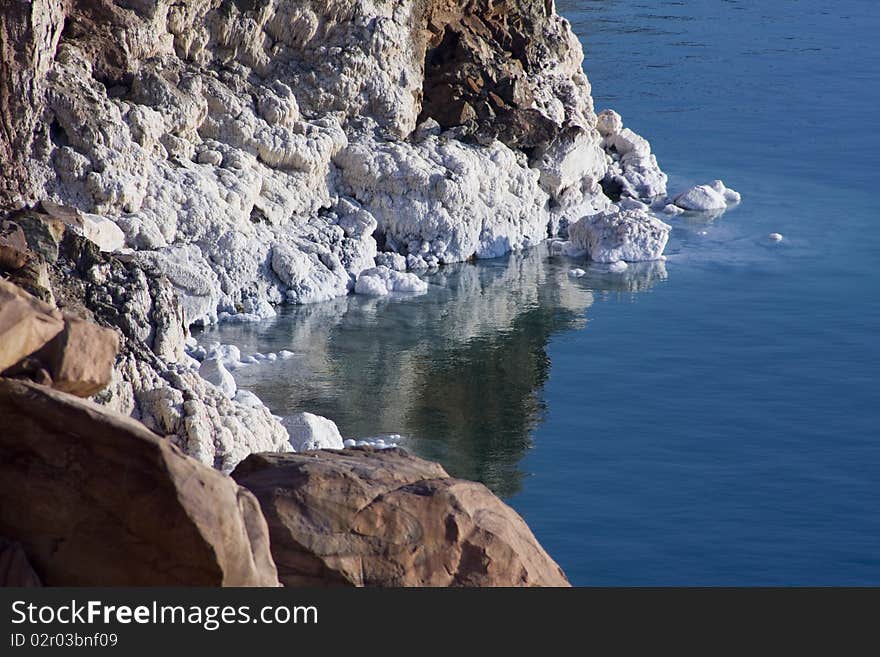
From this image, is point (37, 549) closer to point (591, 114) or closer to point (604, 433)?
point (604, 433)

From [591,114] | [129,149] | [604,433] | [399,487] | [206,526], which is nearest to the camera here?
[206,526]

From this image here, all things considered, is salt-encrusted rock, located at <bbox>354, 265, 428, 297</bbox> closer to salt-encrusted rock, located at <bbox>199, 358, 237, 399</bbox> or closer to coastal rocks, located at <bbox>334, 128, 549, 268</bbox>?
coastal rocks, located at <bbox>334, 128, 549, 268</bbox>

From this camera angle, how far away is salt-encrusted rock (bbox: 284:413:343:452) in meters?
18.4

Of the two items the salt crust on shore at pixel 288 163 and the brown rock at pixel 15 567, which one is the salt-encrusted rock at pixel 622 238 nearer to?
the salt crust on shore at pixel 288 163

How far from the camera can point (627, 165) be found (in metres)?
34.5

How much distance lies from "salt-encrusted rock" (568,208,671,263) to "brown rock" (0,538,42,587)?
887 inches

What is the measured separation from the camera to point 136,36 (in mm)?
25547

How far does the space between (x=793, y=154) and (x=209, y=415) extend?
25.8 metres

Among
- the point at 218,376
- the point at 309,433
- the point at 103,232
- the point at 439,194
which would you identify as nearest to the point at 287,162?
the point at 439,194

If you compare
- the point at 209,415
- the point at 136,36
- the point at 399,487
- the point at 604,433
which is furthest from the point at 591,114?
the point at 399,487

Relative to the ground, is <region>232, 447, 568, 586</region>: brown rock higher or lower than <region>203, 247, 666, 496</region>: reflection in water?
higher

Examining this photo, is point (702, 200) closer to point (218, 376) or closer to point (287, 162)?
point (287, 162)

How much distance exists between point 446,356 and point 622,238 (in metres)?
6.95

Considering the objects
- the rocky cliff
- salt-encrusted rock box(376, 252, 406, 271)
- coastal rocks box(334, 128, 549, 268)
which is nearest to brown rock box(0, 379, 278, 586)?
the rocky cliff
